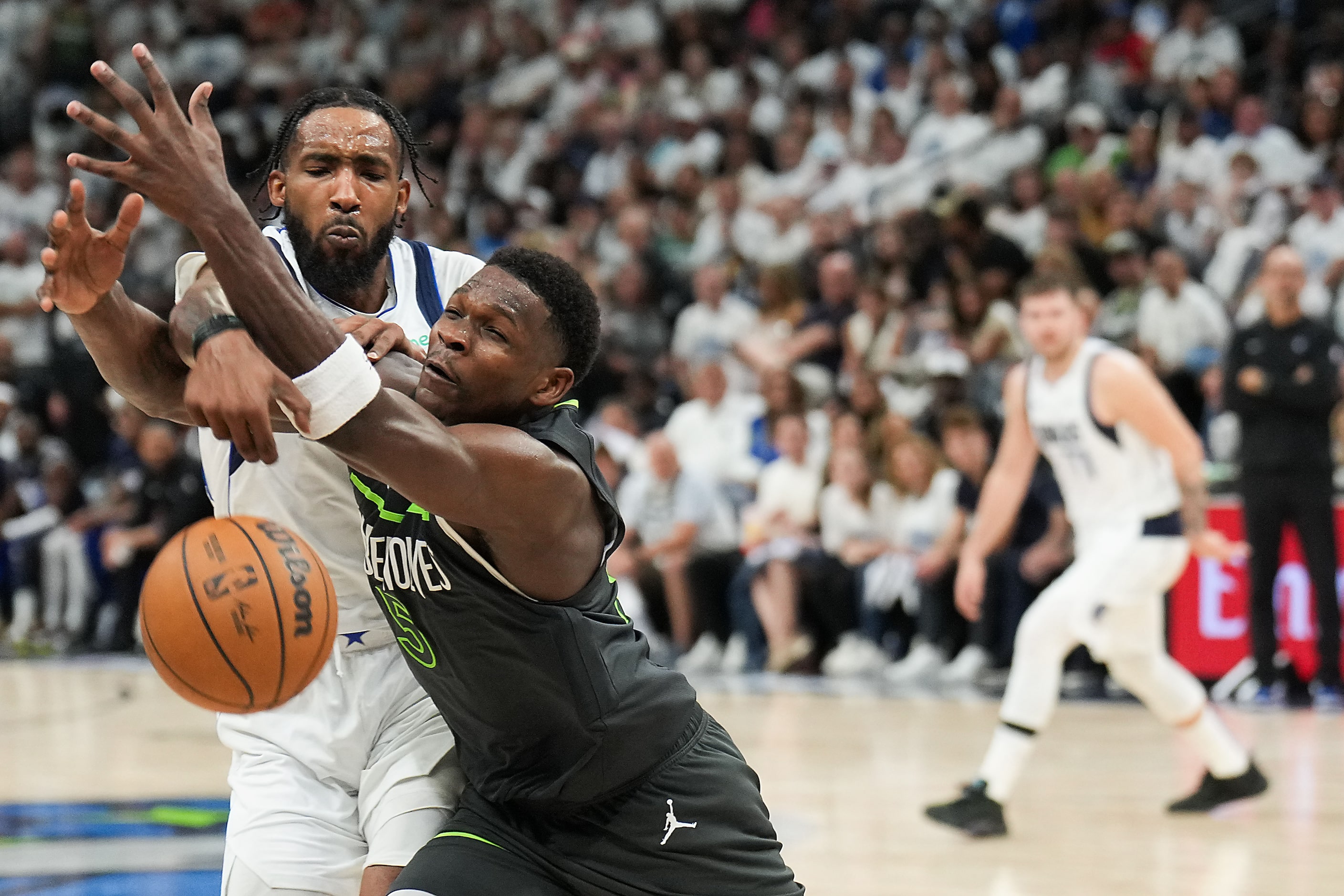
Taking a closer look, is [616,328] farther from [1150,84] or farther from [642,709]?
[642,709]

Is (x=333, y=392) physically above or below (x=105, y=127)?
below

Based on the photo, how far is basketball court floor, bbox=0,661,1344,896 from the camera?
519 cm

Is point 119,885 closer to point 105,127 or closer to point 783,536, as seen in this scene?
point 105,127

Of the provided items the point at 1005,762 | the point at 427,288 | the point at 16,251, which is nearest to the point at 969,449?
the point at 1005,762

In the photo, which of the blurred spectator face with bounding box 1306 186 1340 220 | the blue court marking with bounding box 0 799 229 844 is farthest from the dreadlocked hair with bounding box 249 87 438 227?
the blurred spectator face with bounding box 1306 186 1340 220

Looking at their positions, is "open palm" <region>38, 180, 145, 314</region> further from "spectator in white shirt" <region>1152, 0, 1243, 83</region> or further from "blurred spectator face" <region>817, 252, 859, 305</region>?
"spectator in white shirt" <region>1152, 0, 1243, 83</region>

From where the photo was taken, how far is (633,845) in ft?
9.70

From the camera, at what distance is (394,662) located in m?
3.25

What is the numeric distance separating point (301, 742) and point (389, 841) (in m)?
0.28

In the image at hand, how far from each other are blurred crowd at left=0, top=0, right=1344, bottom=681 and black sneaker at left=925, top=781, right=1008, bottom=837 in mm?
2935

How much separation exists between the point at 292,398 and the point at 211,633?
0.47 meters

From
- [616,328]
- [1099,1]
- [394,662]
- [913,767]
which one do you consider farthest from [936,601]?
[394,662]

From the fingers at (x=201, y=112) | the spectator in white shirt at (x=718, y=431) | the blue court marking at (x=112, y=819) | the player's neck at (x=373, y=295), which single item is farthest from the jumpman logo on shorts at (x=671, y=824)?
the spectator in white shirt at (x=718, y=431)

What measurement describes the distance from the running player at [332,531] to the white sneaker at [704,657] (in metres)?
7.23
